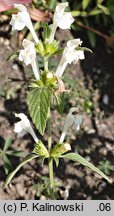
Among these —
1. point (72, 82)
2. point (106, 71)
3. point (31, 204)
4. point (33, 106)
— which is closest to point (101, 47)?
point (106, 71)

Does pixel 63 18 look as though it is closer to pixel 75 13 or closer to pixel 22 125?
pixel 22 125

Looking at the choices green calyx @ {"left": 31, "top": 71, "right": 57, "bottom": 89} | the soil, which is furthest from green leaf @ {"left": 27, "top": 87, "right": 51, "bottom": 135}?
the soil

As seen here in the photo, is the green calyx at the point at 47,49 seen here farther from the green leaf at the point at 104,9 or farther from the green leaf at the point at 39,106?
the green leaf at the point at 104,9

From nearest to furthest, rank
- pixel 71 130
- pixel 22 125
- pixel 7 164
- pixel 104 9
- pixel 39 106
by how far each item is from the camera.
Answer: pixel 39 106 < pixel 22 125 < pixel 7 164 < pixel 71 130 < pixel 104 9

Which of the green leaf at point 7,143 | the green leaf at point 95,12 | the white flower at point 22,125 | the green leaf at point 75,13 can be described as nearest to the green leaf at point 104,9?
the green leaf at point 95,12

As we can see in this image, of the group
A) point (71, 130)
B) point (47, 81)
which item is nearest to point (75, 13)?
point (71, 130)
